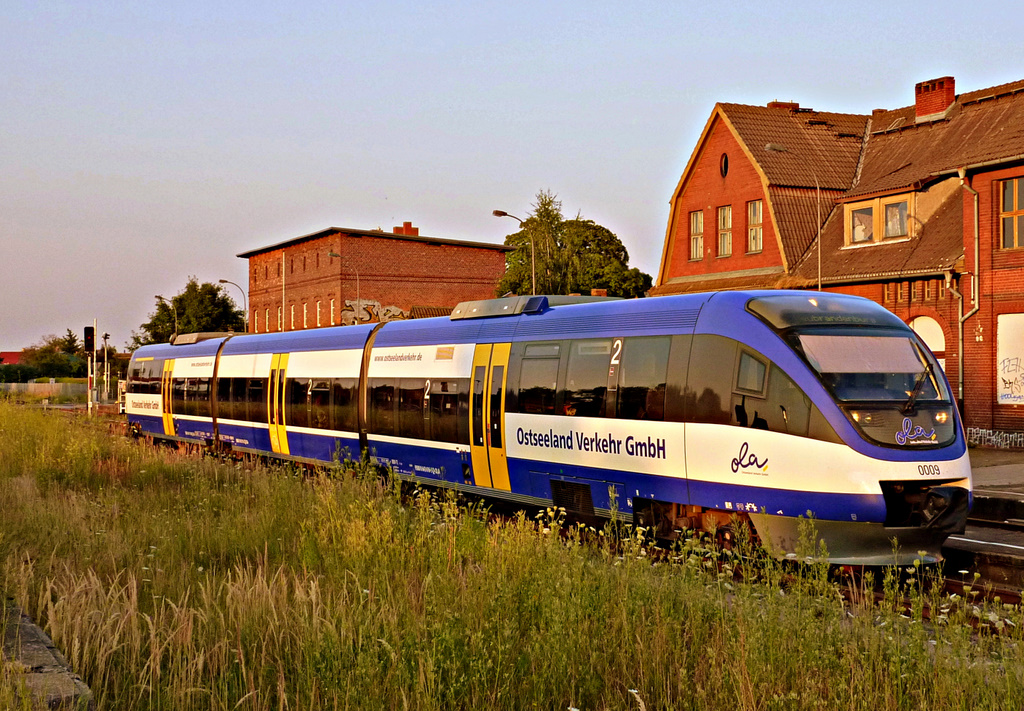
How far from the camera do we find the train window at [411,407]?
55.8 ft

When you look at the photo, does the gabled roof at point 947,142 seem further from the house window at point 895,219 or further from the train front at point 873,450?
the train front at point 873,450

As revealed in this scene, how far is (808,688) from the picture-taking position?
503cm

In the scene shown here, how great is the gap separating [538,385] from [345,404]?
22.1ft

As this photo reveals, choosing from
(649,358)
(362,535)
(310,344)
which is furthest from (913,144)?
(362,535)

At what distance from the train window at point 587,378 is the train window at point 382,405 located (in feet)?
17.3

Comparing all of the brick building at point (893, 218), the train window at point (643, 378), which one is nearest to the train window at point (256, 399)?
the train window at point (643, 378)

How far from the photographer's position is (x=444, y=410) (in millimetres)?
16250

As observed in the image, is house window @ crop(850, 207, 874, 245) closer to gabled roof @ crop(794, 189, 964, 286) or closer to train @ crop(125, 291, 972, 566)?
gabled roof @ crop(794, 189, 964, 286)

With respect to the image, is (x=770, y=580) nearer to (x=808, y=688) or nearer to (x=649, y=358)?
(x=808, y=688)

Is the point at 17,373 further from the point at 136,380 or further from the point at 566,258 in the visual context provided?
the point at 136,380

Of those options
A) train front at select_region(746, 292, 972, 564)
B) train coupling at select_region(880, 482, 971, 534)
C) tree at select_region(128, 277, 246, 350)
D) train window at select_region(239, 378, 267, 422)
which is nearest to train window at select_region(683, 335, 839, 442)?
train front at select_region(746, 292, 972, 564)

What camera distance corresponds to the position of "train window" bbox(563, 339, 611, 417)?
511 inches

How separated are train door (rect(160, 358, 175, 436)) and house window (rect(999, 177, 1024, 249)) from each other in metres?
22.8

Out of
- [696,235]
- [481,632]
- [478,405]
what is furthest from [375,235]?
[481,632]
